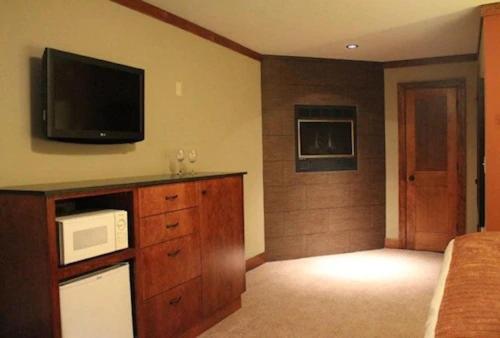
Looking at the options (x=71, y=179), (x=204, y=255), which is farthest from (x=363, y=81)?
(x=71, y=179)

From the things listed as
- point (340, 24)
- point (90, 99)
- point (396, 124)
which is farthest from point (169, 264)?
point (396, 124)

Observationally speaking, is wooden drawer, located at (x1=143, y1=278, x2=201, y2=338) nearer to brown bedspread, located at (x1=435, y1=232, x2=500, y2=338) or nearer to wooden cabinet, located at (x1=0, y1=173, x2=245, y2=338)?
wooden cabinet, located at (x1=0, y1=173, x2=245, y2=338)

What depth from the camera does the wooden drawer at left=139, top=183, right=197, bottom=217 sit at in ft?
7.76

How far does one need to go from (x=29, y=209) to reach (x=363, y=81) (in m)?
4.27

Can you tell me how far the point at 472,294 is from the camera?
4.27 ft

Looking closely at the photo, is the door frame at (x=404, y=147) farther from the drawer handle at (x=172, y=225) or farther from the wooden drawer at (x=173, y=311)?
the drawer handle at (x=172, y=225)

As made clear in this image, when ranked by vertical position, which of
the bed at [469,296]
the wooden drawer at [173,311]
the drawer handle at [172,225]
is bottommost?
the wooden drawer at [173,311]

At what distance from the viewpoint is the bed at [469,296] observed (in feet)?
3.55

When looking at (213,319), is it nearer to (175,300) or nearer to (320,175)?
(175,300)

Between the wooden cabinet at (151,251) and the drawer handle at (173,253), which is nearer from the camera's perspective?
the wooden cabinet at (151,251)

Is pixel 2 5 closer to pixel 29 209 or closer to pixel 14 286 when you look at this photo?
pixel 29 209

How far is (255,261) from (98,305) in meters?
2.65

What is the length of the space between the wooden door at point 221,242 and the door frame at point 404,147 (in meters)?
2.77

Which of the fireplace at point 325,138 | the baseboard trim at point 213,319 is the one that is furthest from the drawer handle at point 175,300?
the fireplace at point 325,138
